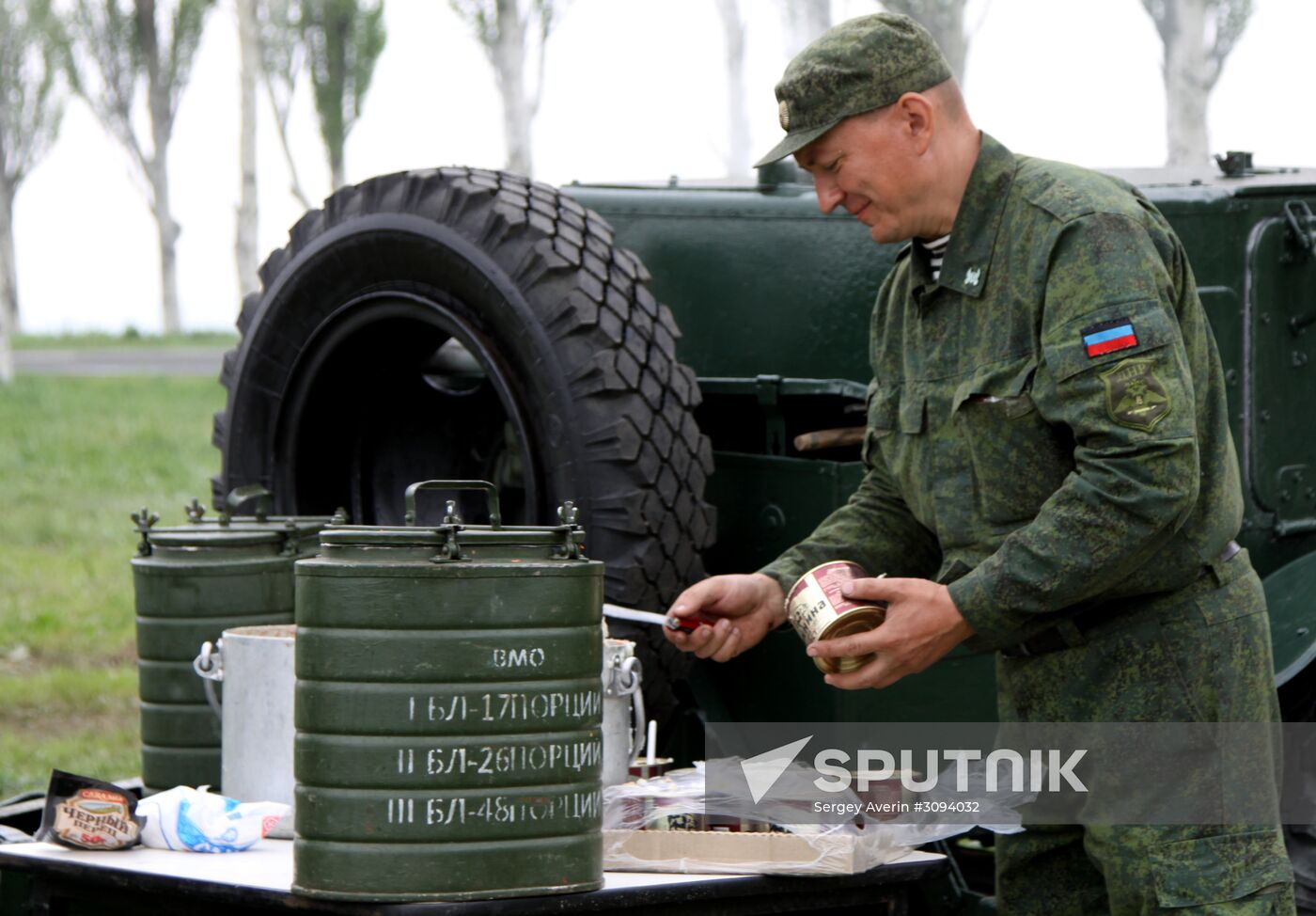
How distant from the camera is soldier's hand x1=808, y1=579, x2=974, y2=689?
2.67 m

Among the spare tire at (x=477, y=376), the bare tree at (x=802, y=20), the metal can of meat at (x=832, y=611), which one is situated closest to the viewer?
the metal can of meat at (x=832, y=611)

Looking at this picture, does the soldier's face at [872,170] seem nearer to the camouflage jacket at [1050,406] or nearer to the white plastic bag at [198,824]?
the camouflage jacket at [1050,406]

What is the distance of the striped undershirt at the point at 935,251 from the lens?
2950mm

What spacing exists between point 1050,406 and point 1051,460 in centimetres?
12

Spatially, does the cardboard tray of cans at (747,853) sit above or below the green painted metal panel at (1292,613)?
below

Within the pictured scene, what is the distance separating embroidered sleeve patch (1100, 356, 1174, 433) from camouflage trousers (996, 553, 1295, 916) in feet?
1.13

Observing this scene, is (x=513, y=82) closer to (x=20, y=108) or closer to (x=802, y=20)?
(x=802, y=20)

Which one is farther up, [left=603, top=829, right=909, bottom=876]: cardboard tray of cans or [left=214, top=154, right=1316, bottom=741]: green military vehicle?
[left=214, top=154, right=1316, bottom=741]: green military vehicle

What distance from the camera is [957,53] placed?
19.9 m

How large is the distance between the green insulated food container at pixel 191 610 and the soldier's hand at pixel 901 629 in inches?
54.7

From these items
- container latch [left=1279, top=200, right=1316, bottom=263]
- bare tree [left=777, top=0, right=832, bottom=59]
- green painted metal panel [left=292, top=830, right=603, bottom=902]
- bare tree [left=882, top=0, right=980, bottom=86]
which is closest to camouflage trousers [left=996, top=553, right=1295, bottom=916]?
green painted metal panel [left=292, top=830, right=603, bottom=902]

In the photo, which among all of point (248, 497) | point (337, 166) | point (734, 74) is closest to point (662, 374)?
point (248, 497)

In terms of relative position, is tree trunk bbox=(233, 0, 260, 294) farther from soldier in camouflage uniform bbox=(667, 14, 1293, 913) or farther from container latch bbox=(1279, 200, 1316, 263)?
soldier in camouflage uniform bbox=(667, 14, 1293, 913)

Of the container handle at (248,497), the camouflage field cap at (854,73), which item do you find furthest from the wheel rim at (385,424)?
the camouflage field cap at (854,73)
